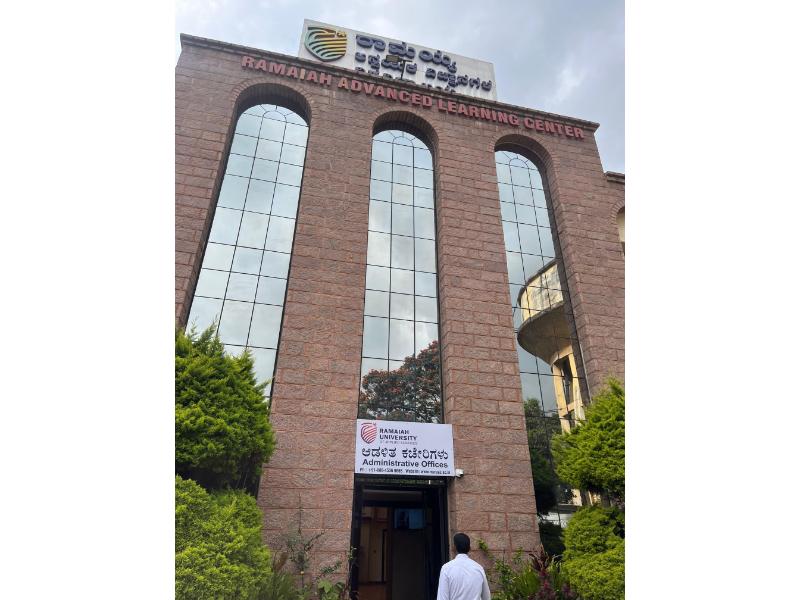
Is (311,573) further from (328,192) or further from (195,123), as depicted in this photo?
(195,123)

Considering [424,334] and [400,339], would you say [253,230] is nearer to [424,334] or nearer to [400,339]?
[400,339]

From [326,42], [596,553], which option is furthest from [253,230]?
[596,553]

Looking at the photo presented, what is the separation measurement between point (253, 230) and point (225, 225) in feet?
2.43

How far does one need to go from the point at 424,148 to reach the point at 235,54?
22.0 feet

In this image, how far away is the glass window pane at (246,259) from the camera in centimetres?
1190

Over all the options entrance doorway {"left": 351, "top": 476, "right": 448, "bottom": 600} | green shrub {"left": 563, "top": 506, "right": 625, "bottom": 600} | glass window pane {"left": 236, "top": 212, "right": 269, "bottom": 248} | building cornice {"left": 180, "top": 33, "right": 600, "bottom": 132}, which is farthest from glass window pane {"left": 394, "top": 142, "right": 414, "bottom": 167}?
green shrub {"left": 563, "top": 506, "right": 625, "bottom": 600}

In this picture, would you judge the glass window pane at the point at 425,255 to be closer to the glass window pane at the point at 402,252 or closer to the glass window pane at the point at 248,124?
the glass window pane at the point at 402,252

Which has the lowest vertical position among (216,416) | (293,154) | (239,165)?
(216,416)

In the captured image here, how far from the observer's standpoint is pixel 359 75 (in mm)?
15680

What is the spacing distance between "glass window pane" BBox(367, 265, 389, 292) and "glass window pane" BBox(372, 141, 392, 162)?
4131 mm

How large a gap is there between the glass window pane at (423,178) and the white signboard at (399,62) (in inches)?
156

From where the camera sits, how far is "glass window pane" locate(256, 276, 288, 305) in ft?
38.0

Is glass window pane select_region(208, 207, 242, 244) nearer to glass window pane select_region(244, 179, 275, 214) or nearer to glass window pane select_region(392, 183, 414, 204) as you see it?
glass window pane select_region(244, 179, 275, 214)

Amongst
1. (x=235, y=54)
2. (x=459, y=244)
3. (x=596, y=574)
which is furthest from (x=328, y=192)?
(x=596, y=574)
